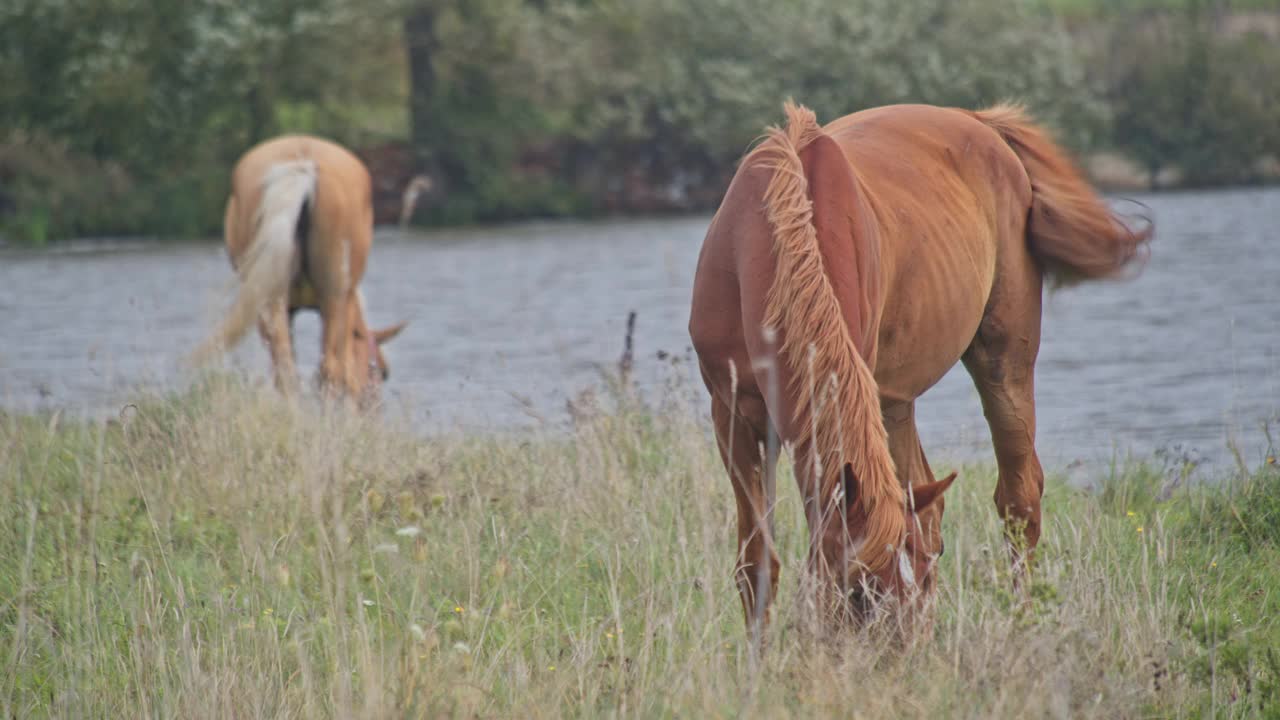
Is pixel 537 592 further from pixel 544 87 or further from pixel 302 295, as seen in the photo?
pixel 544 87

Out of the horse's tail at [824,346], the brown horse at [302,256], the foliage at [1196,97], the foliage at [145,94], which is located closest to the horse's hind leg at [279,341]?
the brown horse at [302,256]

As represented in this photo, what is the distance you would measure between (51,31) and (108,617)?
24.3m

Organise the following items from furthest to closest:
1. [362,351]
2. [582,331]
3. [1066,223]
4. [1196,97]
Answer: [1196,97]
[582,331]
[362,351]
[1066,223]

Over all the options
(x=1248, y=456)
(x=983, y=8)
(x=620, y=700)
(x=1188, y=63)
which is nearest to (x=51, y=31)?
(x=983, y=8)

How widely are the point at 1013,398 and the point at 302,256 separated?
5174 mm

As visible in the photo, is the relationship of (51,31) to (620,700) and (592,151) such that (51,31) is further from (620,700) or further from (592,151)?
(620,700)

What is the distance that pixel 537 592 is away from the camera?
13.9 ft

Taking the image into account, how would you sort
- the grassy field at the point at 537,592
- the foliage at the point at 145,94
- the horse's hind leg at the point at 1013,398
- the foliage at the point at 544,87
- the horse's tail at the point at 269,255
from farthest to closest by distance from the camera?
1. the foliage at the point at 544,87
2. the foliage at the point at 145,94
3. the horse's tail at the point at 269,255
4. the horse's hind leg at the point at 1013,398
5. the grassy field at the point at 537,592

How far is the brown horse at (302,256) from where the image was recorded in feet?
25.4

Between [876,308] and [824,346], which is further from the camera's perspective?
[876,308]

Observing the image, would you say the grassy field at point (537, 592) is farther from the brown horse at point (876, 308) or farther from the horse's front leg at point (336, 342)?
the horse's front leg at point (336, 342)

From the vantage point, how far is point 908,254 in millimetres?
3871

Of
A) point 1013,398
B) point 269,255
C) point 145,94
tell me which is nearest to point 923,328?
point 1013,398

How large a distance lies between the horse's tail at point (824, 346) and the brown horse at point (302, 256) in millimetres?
4320
